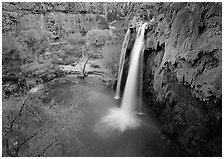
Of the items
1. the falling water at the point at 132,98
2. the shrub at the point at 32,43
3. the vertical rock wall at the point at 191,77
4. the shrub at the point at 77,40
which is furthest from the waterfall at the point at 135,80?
the shrub at the point at 77,40

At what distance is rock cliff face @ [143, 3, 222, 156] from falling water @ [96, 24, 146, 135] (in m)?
1.79

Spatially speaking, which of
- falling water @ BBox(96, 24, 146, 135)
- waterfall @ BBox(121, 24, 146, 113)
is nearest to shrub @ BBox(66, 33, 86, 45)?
falling water @ BBox(96, 24, 146, 135)

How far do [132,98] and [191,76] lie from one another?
20.4 feet

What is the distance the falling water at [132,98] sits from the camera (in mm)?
11891

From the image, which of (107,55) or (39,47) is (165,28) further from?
(39,47)

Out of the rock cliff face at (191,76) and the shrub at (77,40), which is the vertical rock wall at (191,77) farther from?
the shrub at (77,40)

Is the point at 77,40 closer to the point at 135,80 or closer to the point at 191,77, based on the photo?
the point at 135,80

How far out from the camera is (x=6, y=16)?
23.4 m

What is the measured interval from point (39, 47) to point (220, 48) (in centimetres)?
1615

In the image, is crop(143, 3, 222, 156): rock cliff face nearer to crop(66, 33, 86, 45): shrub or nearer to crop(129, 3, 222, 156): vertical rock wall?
crop(129, 3, 222, 156): vertical rock wall

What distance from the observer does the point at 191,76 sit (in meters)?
8.45

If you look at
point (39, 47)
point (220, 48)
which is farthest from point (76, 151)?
point (39, 47)

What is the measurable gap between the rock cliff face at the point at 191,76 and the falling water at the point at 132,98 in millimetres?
1790

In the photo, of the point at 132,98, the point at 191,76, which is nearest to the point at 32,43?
the point at 132,98
